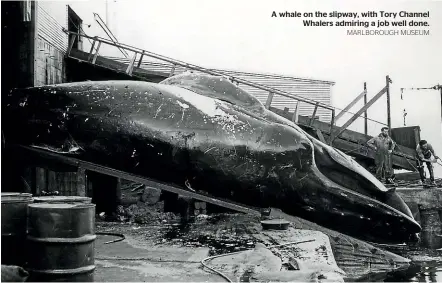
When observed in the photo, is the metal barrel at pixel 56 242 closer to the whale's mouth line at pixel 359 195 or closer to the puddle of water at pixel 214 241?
the puddle of water at pixel 214 241

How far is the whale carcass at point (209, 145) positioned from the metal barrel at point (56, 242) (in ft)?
4.30

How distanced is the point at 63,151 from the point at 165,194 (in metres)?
6.88

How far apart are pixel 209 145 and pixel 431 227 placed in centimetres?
662

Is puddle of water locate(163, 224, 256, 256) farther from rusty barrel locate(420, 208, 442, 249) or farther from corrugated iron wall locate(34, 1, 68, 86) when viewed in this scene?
rusty barrel locate(420, 208, 442, 249)

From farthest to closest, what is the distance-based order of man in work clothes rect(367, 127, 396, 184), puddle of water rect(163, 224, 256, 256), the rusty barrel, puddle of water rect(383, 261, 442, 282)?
man in work clothes rect(367, 127, 396, 184)
the rusty barrel
puddle of water rect(383, 261, 442, 282)
puddle of water rect(163, 224, 256, 256)

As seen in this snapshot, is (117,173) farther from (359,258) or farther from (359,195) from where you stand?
(359,258)

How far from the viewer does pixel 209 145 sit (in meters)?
3.92

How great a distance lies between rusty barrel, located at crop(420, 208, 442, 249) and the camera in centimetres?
862

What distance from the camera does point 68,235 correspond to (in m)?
2.56

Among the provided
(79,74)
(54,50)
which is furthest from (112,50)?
(54,50)

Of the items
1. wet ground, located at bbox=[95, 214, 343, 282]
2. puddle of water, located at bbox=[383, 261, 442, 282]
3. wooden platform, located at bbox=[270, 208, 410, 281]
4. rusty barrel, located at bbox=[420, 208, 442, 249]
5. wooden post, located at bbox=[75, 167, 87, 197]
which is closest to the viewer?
wet ground, located at bbox=[95, 214, 343, 282]

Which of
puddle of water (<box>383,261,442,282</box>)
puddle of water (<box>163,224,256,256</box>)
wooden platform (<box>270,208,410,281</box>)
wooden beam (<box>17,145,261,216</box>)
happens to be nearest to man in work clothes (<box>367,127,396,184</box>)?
puddle of water (<box>383,261,442,282</box>)

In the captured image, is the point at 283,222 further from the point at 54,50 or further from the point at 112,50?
the point at 112,50

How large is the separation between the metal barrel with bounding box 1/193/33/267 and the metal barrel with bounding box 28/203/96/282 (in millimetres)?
79
